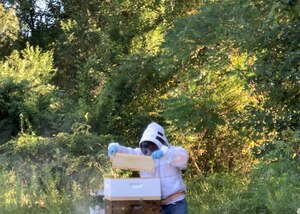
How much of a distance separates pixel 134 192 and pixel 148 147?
66 cm

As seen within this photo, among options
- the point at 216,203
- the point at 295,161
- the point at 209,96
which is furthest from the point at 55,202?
the point at 295,161

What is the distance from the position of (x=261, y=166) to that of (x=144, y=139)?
1646 mm

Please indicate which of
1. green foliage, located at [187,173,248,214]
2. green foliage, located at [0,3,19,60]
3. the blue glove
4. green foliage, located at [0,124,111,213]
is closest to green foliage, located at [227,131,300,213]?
green foliage, located at [187,173,248,214]

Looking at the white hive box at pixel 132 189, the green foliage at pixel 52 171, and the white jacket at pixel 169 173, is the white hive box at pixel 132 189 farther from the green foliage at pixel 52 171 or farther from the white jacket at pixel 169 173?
the green foliage at pixel 52 171

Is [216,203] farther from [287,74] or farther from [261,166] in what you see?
[287,74]

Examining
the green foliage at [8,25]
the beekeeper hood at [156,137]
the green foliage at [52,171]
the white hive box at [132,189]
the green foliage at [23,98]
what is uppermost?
the green foliage at [8,25]

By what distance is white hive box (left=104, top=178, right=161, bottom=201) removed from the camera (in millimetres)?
4797

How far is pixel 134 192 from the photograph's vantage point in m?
4.85

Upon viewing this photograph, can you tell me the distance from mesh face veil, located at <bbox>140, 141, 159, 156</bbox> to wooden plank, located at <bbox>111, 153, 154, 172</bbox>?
0.35 meters

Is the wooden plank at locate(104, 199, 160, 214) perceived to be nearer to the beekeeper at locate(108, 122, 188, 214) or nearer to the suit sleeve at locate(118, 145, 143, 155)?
the beekeeper at locate(108, 122, 188, 214)

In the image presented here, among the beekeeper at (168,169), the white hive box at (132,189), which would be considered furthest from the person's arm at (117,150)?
the white hive box at (132,189)

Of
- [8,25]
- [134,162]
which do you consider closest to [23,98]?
[8,25]

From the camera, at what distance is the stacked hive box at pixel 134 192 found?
4.80 metres

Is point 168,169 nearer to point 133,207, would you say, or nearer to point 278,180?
point 133,207
